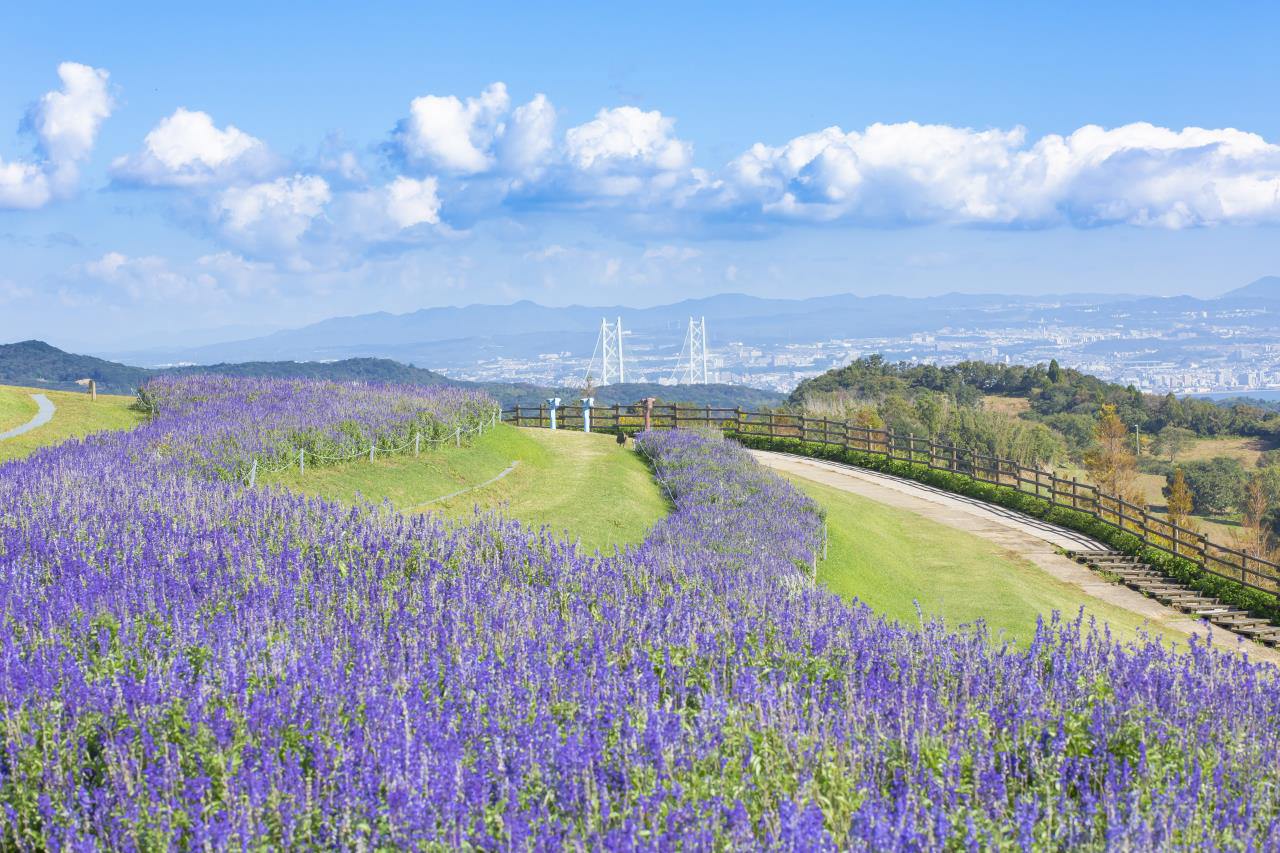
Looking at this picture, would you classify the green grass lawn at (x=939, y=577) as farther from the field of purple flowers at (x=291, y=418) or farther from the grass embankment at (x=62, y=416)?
the grass embankment at (x=62, y=416)

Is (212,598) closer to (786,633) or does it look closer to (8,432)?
(786,633)

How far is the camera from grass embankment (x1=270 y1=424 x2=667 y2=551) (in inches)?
815

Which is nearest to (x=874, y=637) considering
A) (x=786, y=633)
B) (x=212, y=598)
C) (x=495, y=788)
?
(x=786, y=633)

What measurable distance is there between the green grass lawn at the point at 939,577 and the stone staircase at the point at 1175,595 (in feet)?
6.06

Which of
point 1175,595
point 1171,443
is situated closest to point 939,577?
point 1175,595

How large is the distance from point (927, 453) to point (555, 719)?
32.6 meters

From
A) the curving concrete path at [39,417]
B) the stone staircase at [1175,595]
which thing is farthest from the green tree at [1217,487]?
the curving concrete path at [39,417]

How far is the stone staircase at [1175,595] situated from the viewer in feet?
73.7

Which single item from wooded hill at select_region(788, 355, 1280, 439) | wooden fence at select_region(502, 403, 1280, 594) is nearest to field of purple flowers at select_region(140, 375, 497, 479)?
wooden fence at select_region(502, 403, 1280, 594)

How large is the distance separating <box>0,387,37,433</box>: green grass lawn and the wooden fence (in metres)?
→ 17.9

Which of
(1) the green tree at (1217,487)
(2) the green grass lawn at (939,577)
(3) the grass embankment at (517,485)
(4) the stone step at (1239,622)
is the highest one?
(3) the grass embankment at (517,485)

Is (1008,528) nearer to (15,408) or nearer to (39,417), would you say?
(39,417)

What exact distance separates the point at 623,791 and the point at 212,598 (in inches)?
172

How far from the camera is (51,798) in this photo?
16.3 feet
